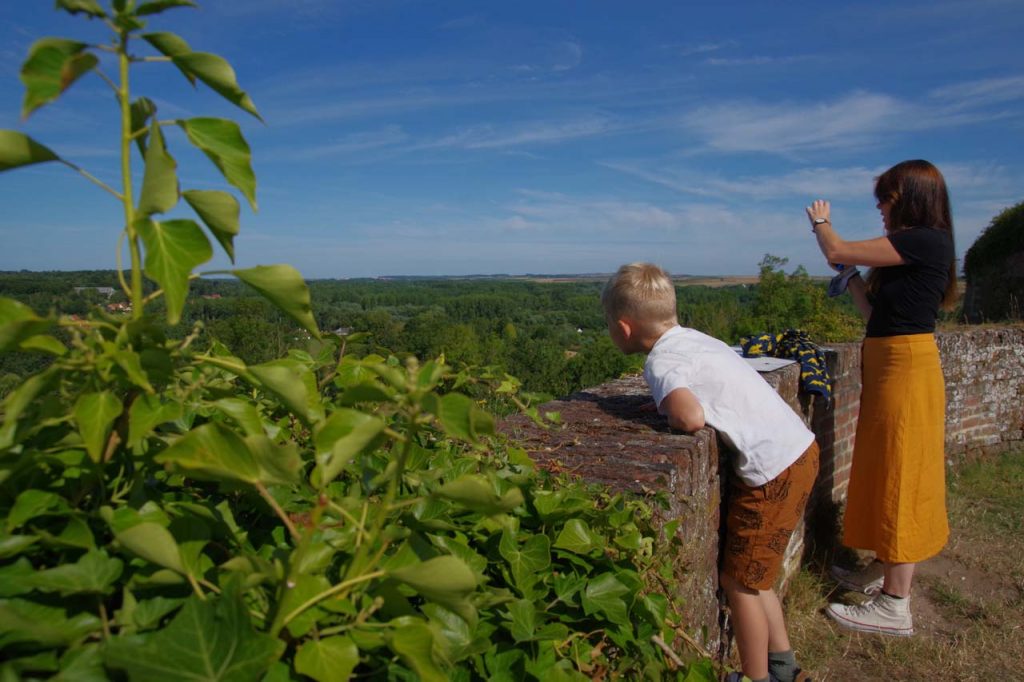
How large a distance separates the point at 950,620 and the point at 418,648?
465 centimetres

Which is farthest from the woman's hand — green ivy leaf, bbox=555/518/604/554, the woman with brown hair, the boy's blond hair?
green ivy leaf, bbox=555/518/604/554

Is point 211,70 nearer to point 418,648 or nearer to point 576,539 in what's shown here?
point 418,648

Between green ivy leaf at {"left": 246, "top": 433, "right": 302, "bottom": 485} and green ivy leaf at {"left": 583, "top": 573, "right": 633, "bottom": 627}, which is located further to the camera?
green ivy leaf at {"left": 583, "top": 573, "right": 633, "bottom": 627}

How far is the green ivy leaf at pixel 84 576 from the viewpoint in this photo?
81 centimetres

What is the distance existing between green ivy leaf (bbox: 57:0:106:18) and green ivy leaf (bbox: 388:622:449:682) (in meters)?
0.88

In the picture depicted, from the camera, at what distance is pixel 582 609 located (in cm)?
141

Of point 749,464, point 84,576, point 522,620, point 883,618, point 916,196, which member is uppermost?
point 916,196

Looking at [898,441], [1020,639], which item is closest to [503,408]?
[898,441]

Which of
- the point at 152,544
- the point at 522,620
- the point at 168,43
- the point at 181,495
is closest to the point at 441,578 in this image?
the point at 152,544

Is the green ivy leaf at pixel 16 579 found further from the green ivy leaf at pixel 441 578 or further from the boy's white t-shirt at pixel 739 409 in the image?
the boy's white t-shirt at pixel 739 409

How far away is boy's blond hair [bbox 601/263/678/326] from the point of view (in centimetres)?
286

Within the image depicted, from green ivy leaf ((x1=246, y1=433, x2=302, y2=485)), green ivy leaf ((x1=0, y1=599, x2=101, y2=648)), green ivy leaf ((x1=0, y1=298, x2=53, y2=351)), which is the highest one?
green ivy leaf ((x1=0, y1=298, x2=53, y2=351))

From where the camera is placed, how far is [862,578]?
14.7ft

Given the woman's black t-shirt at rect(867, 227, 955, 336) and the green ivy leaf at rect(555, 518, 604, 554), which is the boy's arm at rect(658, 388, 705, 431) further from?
the woman's black t-shirt at rect(867, 227, 955, 336)
